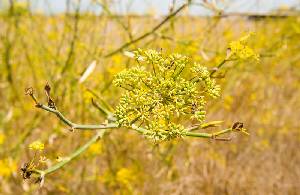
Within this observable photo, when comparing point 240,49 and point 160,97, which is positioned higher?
point 240,49

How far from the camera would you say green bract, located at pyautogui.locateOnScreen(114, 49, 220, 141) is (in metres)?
0.89

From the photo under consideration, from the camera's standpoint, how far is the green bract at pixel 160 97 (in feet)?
2.93

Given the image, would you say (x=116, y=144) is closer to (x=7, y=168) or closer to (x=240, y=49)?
(x=7, y=168)

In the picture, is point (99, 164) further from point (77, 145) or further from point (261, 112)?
point (261, 112)

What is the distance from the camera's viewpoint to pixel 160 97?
90 centimetres

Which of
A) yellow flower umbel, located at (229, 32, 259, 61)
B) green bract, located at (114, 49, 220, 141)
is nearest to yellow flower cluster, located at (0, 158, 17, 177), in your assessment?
yellow flower umbel, located at (229, 32, 259, 61)

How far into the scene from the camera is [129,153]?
3.26 m

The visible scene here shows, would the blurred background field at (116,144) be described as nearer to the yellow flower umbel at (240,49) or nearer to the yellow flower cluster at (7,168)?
the yellow flower cluster at (7,168)

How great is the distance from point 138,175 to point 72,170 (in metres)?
0.45

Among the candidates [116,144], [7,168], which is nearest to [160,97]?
[7,168]

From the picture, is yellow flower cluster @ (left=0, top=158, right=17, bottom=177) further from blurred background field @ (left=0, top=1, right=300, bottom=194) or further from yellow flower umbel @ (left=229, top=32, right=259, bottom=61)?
yellow flower umbel @ (left=229, top=32, right=259, bottom=61)

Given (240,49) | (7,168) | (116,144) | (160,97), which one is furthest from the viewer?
(116,144)

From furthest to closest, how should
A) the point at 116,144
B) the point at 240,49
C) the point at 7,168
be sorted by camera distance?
the point at 116,144, the point at 7,168, the point at 240,49

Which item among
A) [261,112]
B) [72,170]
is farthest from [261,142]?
[72,170]
